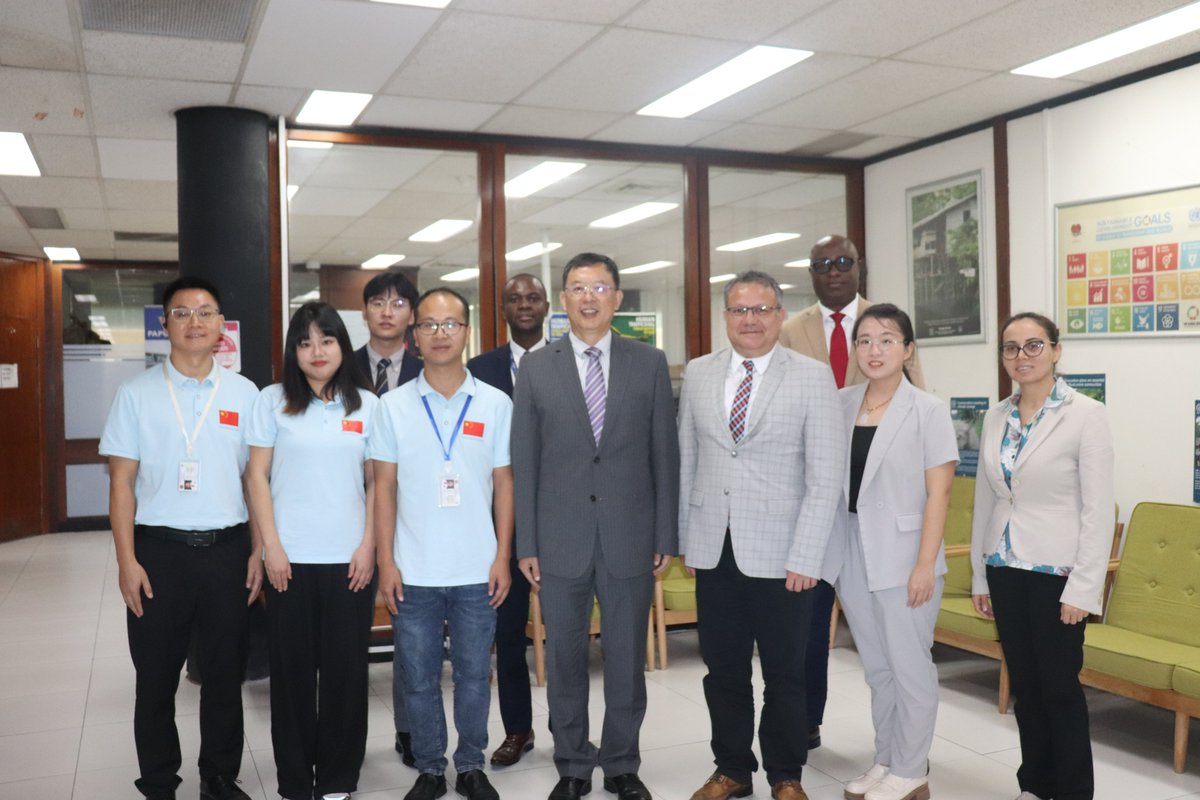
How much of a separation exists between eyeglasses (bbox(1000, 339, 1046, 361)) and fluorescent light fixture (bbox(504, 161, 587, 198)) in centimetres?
373

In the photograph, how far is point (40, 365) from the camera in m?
11.5

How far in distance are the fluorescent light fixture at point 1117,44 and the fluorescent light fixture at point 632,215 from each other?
2.46 metres

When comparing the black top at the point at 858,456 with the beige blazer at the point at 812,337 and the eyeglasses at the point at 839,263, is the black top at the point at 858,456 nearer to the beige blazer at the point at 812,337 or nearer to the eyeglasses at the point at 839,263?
the beige blazer at the point at 812,337

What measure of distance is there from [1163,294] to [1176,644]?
1.77 meters

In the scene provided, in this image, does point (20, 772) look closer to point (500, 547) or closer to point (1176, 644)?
point (500, 547)

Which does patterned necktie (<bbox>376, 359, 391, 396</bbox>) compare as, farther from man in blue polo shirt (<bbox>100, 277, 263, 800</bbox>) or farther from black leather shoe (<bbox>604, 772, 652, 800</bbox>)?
black leather shoe (<bbox>604, 772, 652, 800</bbox>)

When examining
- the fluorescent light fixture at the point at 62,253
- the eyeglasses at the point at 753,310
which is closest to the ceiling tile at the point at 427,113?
the eyeglasses at the point at 753,310

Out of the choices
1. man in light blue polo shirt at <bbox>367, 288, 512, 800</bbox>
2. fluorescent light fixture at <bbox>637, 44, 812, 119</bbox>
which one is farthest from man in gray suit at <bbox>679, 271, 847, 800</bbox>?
fluorescent light fixture at <bbox>637, 44, 812, 119</bbox>

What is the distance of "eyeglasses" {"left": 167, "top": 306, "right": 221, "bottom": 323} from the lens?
3295 millimetres

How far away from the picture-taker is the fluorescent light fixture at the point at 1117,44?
4.31m

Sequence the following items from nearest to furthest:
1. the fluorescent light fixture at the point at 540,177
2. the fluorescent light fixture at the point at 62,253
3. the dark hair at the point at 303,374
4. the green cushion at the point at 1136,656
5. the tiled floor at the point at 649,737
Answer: the dark hair at the point at 303,374
the tiled floor at the point at 649,737
the green cushion at the point at 1136,656
the fluorescent light fixture at the point at 540,177
the fluorescent light fixture at the point at 62,253

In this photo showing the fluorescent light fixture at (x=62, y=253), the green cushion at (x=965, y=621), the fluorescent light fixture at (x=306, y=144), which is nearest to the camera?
the green cushion at (x=965, y=621)

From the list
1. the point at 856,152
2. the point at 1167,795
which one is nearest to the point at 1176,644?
the point at 1167,795

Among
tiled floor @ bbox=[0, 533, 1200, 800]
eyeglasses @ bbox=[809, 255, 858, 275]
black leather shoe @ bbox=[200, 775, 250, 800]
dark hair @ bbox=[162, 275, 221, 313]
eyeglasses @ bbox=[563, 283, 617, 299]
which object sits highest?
eyeglasses @ bbox=[809, 255, 858, 275]
